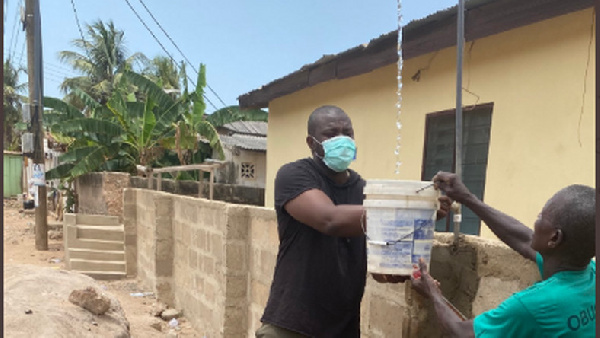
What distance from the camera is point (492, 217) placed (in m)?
1.67

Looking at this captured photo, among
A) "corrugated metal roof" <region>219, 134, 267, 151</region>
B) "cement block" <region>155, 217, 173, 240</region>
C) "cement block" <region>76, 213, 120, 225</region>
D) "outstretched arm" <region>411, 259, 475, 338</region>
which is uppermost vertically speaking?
"corrugated metal roof" <region>219, 134, 267, 151</region>

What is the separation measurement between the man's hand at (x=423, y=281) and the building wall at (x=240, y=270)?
609 mm

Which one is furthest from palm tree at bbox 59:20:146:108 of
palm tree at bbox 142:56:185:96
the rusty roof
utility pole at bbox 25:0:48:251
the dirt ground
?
the rusty roof

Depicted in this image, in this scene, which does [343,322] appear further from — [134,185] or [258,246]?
[134,185]

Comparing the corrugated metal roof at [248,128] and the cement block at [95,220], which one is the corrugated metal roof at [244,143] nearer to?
the corrugated metal roof at [248,128]

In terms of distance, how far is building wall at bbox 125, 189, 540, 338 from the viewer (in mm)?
2166

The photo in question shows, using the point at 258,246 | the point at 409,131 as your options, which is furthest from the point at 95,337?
Answer: the point at 409,131

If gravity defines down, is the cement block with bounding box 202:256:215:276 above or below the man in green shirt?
below

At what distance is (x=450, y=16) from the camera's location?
4.45m

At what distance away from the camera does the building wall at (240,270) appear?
2.17 meters

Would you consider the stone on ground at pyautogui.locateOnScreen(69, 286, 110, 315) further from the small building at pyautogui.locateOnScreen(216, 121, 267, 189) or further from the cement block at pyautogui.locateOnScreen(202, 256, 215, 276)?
the small building at pyautogui.locateOnScreen(216, 121, 267, 189)

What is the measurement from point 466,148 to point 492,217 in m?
3.44

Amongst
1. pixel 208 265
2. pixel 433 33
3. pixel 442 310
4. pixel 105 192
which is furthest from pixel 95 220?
pixel 442 310

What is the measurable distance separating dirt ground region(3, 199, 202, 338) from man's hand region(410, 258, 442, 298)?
189 inches
